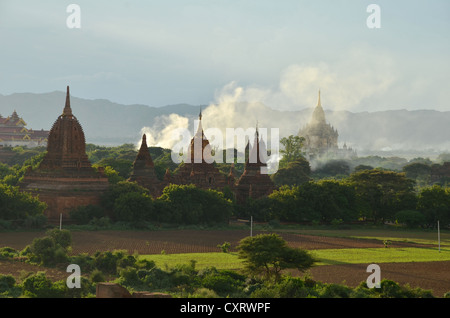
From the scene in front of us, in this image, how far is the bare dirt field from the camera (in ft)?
101

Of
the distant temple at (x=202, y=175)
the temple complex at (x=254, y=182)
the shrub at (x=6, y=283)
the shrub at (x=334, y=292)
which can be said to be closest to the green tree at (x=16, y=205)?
the distant temple at (x=202, y=175)

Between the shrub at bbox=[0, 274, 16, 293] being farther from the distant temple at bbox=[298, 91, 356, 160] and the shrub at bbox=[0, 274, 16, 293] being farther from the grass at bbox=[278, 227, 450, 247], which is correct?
the distant temple at bbox=[298, 91, 356, 160]

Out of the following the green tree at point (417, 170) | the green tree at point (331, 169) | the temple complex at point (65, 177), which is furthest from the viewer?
the green tree at point (331, 169)

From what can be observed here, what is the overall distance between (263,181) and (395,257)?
86.6 ft

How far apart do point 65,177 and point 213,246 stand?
53.9ft

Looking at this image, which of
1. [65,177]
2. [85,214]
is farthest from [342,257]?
[65,177]

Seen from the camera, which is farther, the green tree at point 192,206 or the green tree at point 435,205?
the green tree at point 435,205

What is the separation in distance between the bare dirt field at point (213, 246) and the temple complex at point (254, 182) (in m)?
13.4

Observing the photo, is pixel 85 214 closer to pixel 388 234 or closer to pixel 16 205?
pixel 16 205

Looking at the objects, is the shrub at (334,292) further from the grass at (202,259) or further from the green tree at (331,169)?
the green tree at (331,169)

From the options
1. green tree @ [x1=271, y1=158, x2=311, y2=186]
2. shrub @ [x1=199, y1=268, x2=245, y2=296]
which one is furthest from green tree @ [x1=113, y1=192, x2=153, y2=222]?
green tree @ [x1=271, y1=158, x2=311, y2=186]

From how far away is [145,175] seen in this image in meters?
60.2

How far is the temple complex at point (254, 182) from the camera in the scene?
2508 inches

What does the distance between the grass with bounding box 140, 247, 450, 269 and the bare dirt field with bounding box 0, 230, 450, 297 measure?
5.07ft
